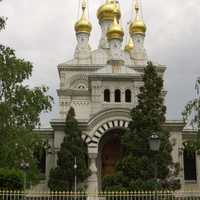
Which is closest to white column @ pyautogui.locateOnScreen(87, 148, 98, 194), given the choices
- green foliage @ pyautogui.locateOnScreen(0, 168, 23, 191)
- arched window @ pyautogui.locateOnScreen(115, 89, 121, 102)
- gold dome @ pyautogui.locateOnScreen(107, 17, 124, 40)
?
arched window @ pyautogui.locateOnScreen(115, 89, 121, 102)

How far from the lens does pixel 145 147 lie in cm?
2398

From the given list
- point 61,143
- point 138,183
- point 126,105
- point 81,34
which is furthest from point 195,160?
point 81,34

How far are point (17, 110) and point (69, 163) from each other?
8.71m

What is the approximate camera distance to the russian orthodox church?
1252 inches

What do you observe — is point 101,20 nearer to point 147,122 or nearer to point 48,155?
point 48,155

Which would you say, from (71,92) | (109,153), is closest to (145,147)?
(109,153)

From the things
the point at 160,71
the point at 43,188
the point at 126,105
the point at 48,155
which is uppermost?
the point at 160,71

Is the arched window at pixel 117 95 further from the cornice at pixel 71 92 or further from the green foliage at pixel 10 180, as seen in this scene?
the green foliage at pixel 10 180

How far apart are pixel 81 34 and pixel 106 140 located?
43.9 ft

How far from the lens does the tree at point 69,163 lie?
2977 centimetres

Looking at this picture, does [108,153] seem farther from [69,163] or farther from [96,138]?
→ [69,163]

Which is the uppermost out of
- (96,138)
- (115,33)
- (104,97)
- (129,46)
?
(129,46)

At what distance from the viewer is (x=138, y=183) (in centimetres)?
2234

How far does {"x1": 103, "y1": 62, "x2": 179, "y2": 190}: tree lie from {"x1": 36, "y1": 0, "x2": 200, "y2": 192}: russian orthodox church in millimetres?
5356
